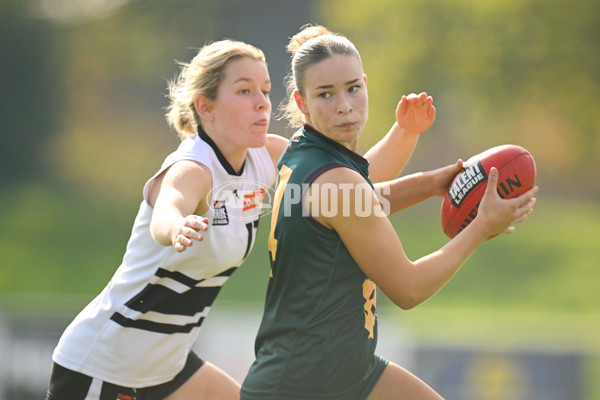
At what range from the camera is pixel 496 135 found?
852 inches

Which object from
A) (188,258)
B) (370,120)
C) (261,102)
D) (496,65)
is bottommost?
(370,120)

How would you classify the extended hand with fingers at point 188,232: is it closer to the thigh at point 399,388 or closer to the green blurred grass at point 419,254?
the thigh at point 399,388

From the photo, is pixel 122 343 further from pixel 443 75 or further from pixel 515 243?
pixel 515 243

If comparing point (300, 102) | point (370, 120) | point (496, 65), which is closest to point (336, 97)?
point (300, 102)

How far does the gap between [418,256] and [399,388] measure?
15.2 metres

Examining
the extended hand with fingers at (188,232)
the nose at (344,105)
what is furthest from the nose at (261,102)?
the extended hand with fingers at (188,232)

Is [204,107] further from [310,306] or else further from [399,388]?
[399,388]

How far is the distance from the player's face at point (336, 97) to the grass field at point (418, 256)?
10365 mm

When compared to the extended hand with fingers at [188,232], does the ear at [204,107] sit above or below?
above

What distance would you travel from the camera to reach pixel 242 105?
3.45 metres

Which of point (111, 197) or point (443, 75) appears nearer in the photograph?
point (443, 75)

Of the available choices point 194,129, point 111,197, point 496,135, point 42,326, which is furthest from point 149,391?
point 111,197

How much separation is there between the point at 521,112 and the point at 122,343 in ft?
59.5

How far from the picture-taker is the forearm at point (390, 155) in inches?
142
